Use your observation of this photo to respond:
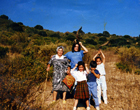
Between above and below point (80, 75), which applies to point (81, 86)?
below

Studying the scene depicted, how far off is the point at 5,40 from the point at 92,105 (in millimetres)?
12948

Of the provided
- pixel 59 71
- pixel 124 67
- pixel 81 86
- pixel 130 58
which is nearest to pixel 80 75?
pixel 81 86

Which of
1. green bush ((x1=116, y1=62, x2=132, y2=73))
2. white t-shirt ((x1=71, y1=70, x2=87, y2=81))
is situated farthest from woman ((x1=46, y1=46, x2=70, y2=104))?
green bush ((x1=116, y1=62, x2=132, y2=73))

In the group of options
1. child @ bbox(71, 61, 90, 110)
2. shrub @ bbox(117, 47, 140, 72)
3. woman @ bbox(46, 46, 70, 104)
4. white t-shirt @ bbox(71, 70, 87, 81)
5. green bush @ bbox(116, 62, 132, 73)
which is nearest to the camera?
child @ bbox(71, 61, 90, 110)

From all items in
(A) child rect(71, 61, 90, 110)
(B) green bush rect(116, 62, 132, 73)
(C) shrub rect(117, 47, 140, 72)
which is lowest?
(A) child rect(71, 61, 90, 110)

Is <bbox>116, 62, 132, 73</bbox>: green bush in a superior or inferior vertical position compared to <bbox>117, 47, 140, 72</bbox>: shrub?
inferior

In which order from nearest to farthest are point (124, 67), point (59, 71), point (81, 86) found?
point (81, 86)
point (59, 71)
point (124, 67)

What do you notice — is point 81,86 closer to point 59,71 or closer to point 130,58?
point 59,71

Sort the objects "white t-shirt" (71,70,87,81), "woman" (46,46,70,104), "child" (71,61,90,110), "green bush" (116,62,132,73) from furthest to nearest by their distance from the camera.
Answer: "green bush" (116,62,132,73) < "woman" (46,46,70,104) < "white t-shirt" (71,70,87,81) < "child" (71,61,90,110)

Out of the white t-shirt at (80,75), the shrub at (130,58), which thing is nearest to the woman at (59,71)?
the white t-shirt at (80,75)

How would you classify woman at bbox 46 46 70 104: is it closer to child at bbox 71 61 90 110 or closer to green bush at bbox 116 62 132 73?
child at bbox 71 61 90 110

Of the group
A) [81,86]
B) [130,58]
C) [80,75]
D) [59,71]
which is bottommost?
[81,86]

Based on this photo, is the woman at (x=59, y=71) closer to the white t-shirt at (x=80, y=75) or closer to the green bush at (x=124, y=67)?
the white t-shirt at (x=80, y=75)

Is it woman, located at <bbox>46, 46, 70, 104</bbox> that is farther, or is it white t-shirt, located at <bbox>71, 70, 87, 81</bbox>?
woman, located at <bbox>46, 46, 70, 104</bbox>
